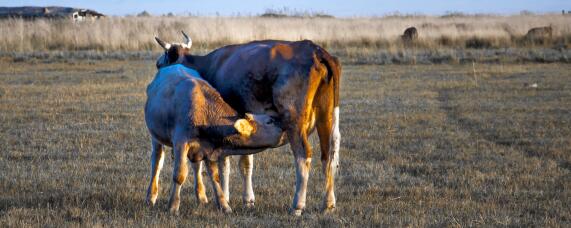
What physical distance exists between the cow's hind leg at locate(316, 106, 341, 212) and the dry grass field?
0.23 meters

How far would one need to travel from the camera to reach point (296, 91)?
740 cm

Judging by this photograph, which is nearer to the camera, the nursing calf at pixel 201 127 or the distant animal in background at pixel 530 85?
the nursing calf at pixel 201 127

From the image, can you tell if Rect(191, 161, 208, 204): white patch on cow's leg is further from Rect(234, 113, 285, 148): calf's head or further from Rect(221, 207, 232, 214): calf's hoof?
Rect(234, 113, 285, 148): calf's head

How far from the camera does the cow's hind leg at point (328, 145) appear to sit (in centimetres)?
769

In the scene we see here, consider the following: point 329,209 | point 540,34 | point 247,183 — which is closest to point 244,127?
point 329,209

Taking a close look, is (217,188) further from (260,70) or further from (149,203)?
(260,70)

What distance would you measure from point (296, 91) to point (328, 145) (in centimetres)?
64

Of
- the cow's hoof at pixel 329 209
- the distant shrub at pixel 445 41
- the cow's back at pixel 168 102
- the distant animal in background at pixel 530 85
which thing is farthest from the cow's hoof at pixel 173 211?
the distant shrub at pixel 445 41

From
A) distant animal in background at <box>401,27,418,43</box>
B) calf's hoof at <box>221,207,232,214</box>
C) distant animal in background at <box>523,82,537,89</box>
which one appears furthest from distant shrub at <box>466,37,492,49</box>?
calf's hoof at <box>221,207,232,214</box>

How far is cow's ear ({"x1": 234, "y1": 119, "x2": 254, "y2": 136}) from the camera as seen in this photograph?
22.5 feet

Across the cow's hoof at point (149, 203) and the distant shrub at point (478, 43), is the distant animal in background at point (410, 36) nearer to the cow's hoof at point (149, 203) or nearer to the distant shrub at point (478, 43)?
the distant shrub at point (478, 43)

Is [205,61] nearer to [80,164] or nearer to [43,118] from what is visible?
[80,164]

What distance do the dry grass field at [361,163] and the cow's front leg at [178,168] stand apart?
137 millimetres

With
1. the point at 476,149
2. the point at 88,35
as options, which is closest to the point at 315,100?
the point at 476,149
